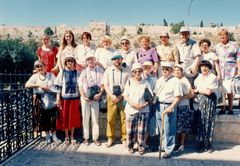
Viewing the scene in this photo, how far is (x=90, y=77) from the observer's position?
241 inches

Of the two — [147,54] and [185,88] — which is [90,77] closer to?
[147,54]

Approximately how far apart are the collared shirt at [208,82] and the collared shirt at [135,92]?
89 cm

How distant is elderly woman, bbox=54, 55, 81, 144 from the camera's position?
616cm

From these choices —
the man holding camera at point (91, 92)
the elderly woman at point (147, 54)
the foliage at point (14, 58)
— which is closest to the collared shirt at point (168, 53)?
the elderly woman at point (147, 54)

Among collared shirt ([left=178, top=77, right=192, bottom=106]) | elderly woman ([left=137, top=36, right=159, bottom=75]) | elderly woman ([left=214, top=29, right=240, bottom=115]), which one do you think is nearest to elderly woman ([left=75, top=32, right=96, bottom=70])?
elderly woman ([left=137, top=36, right=159, bottom=75])

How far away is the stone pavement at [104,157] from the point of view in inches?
212

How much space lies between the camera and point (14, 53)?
2948 cm

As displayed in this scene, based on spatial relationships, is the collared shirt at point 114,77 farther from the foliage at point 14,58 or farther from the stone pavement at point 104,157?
the foliage at point 14,58

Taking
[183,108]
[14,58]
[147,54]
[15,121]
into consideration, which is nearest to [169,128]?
[183,108]

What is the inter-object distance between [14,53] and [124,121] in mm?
25400

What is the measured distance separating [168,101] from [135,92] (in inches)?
22.6

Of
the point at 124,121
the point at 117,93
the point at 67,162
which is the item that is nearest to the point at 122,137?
the point at 124,121

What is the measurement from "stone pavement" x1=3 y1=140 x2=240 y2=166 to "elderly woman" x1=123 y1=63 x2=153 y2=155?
277 mm

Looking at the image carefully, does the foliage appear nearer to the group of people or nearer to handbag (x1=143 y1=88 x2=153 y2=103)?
the group of people
